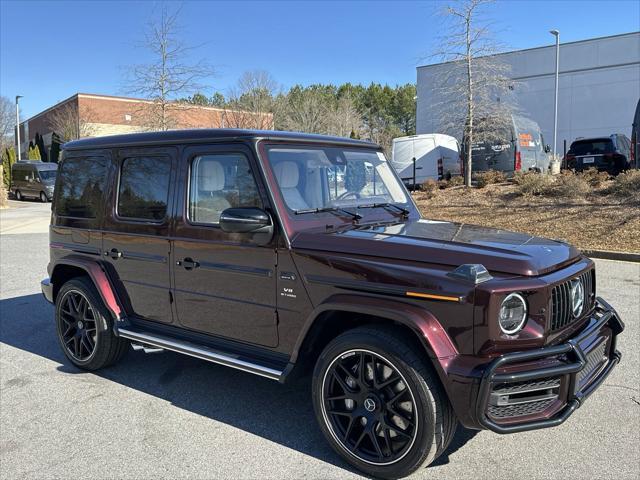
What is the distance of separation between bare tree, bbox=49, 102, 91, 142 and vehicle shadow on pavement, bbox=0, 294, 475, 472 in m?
36.8

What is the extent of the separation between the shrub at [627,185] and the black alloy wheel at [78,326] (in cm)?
1180

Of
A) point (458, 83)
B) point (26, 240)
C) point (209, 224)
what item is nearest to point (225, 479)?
point (209, 224)

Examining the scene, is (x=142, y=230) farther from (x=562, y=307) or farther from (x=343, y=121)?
(x=343, y=121)

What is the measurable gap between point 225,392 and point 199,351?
0.67 metres

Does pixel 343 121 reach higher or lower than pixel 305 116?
higher

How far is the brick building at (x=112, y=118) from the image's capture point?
67.7 feet

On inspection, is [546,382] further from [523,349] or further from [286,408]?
[286,408]

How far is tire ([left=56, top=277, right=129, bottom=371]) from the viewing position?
15.1 ft

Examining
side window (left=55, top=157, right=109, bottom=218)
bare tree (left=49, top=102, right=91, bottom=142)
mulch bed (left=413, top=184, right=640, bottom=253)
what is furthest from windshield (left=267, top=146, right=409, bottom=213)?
bare tree (left=49, top=102, right=91, bottom=142)

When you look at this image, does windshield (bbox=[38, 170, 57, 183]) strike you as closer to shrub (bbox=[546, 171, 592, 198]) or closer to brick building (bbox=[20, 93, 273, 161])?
brick building (bbox=[20, 93, 273, 161])

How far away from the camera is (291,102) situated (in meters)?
43.8

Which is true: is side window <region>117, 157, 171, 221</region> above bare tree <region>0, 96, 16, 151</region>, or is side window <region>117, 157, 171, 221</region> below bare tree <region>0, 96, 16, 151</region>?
below

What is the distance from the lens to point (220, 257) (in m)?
3.72

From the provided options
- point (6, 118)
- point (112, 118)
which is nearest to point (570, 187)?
point (112, 118)
